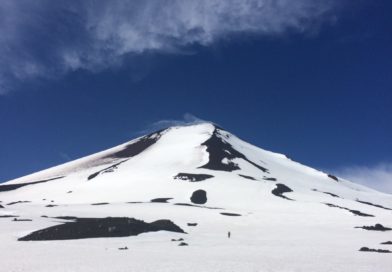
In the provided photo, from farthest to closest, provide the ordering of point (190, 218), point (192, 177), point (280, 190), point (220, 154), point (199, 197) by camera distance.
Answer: point (220, 154), point (192, 177), point (280, 190), point (199, 197), point (190, 218)

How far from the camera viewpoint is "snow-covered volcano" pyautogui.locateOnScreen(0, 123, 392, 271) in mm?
31906

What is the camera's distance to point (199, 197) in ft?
→ 307

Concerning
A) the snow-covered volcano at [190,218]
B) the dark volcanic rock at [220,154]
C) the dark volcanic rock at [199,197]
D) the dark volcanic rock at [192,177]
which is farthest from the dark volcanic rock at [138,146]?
the dark volcanic rock at [199,197]

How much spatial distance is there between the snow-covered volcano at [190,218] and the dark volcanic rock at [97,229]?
109mm

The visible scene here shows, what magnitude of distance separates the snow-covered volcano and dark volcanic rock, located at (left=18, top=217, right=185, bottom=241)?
0.36ft

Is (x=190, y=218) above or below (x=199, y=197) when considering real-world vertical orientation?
below

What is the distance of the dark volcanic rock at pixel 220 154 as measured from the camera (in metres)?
132

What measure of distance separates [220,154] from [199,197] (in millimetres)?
54242

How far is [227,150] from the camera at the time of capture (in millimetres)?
156000

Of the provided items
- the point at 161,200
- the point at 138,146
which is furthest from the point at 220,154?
the point at 161,200

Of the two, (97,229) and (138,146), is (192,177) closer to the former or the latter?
(138,146)

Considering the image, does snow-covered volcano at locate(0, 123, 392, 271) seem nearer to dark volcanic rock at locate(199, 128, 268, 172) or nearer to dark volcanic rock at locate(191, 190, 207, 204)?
dark volcanic rock at locate(191, 190, 207, 204)

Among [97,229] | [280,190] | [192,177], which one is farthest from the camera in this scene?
[192,177]

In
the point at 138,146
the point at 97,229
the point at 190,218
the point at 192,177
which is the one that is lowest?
the point at 97,229
